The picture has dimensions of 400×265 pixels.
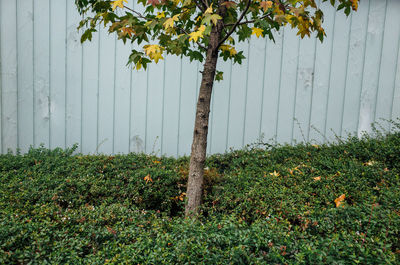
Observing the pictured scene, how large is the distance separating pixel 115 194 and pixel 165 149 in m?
1.59

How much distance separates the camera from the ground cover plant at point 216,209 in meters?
1.38

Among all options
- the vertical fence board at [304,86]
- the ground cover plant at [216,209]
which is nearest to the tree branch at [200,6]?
the ground cover plant at [216,209]

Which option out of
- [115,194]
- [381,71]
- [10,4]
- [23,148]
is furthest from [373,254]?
[10,4]

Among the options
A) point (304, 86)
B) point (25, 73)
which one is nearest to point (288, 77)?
point (304, 86)

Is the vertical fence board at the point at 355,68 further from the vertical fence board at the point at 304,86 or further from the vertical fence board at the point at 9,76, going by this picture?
the vertical fence board at the point at 9,76

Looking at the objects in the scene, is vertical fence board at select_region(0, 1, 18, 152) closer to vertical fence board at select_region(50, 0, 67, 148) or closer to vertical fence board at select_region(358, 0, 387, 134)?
vertical fence board at select_region(50, 0, 67, 148)

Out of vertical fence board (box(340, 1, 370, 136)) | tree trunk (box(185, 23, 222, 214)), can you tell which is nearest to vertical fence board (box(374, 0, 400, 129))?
vertical fence board (box(340, 1, 370, 136))

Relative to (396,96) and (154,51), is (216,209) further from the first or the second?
(396,96)

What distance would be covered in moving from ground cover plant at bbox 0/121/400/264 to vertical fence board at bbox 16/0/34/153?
940 mm

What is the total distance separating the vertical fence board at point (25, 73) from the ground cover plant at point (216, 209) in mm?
940

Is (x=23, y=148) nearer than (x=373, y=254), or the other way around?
(x=373, y=254)

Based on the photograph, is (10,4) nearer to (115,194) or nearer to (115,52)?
(115,52)

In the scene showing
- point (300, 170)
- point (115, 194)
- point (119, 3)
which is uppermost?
point (119, 3)

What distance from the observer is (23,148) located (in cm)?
380
